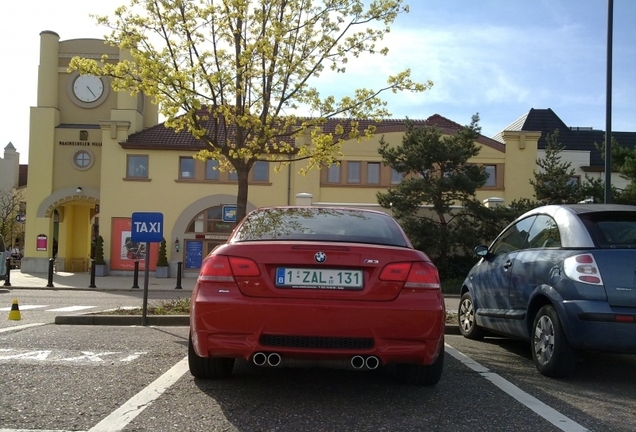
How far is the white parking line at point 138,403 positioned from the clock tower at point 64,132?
2910 centimetres

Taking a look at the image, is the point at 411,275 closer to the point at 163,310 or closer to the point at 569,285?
the point at 569,285

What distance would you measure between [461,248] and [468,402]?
21092mm

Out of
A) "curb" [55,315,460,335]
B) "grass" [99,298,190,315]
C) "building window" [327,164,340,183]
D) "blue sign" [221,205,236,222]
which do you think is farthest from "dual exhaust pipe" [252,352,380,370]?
"building window" [327,164,340,183]

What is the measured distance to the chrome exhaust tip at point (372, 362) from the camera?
4375 mm

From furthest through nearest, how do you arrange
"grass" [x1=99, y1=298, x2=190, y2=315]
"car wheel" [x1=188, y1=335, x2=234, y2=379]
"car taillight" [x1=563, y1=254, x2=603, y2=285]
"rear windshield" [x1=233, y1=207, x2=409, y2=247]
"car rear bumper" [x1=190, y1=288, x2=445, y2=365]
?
"grass" [x1=99, y1=298, x2=190, y2=315]
"car taillight" [x1=563, y1=254, x2=603, y2=285]
"car wheel" [x1=188, y1=335, x2=234, y2=379]
"rear windshield" [x1=233, y1=207, x2=409, y2=247]
"car rear bumper" [x1=190, y1=288, x2=445, y2=365]

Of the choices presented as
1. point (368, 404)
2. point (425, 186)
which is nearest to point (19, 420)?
point (368, 404)

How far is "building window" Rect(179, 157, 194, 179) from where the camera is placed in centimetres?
3183

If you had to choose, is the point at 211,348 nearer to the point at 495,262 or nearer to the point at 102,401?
the point at 102,401

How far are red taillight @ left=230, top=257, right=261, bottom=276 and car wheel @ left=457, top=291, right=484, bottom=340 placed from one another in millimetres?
4079

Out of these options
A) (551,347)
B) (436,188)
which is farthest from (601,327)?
(436,188)

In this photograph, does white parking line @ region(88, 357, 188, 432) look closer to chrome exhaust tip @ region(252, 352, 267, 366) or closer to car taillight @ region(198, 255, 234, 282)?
chrome exhaust tip @ region(252, 352, 267, 366)

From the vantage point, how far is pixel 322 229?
5145 millimetres

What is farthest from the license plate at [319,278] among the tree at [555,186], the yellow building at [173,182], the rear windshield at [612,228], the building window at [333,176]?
the building window at [333,176]

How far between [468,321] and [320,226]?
365 centimetres
